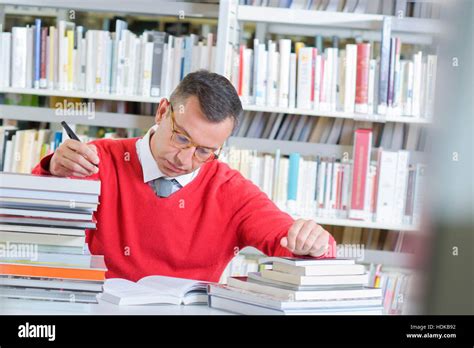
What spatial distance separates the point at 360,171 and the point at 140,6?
1.11 m

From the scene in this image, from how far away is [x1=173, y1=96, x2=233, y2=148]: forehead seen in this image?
140 centimetres

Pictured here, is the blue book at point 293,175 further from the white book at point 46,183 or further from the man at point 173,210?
the white book at point 46,183

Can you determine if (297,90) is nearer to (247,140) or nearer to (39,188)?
(247,140)

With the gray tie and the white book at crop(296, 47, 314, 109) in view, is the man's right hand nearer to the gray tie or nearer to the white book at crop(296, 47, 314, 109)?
the gray tie

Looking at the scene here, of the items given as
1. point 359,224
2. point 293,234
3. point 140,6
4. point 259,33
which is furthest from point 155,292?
point 259,33

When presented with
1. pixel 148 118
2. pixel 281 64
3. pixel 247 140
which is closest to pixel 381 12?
pixel 281 64

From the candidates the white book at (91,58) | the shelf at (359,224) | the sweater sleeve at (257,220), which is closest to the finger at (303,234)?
the sweater sleeve at (257,220)

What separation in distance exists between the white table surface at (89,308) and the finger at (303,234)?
0.67 feet

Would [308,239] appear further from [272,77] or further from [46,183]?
[272,77]

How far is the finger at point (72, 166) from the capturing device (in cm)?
120

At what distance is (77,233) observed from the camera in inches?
35.7

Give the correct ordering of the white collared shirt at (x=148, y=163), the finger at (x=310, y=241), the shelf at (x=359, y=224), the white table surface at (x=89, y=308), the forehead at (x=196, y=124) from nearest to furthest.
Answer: the white table surface at (x=89, y=308), the finger at (x=310, y=241), the forehead at (x=196, y=124), the white collared shirt at (x=148, y=163), the shelf at (x=359, y=224)

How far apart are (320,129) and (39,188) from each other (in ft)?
7.17
